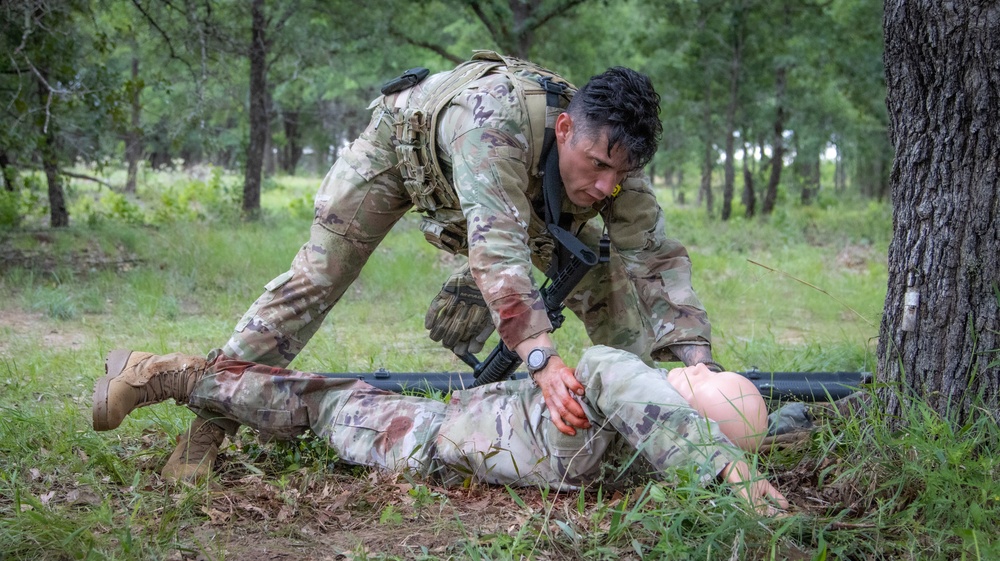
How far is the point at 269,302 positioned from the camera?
131 inches

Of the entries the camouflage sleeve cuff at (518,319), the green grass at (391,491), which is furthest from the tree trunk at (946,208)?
the camouflage sleeve cuff at (518,319)

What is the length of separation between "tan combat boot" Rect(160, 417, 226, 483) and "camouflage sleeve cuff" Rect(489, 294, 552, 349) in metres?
1.16

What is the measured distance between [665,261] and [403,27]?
29.0 feet

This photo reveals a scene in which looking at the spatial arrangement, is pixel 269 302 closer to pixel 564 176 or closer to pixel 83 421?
pixel 83 421

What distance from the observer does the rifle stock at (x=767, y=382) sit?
381 cm

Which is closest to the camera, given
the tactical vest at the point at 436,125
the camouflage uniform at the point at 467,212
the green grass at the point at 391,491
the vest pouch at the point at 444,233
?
the green grass at the point at 391,491

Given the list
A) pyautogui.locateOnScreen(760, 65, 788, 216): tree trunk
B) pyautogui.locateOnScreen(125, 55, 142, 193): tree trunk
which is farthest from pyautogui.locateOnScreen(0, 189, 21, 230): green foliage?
pyautogui.locateOnScreen(760, 65, 788, 216): tree trunk

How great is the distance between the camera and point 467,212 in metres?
2.86

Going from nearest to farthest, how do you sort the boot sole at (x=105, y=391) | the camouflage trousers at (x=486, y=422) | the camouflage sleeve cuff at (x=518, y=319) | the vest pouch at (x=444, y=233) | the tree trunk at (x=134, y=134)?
the camouflage trousers at (x=486, y=422), the camouflage sleeve cuff at (x=518, y=319), the boot sole at (x=105, y=391), the vest pouch at (x=444, y=233), the tree trunk at (x=134, y=134)

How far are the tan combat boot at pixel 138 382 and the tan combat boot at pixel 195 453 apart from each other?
0.41 feet

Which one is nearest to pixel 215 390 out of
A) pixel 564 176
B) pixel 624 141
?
pixel 564 176

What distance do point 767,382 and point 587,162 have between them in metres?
1.65

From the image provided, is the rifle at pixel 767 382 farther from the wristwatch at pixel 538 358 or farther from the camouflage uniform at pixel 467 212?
the wristwatch at pixel 538 358

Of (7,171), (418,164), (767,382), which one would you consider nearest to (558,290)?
(418,164)
